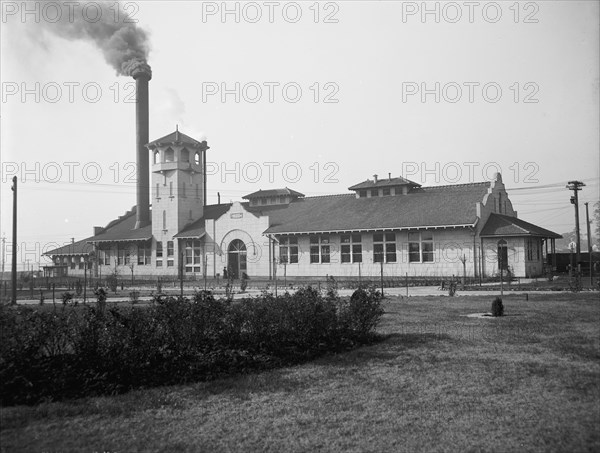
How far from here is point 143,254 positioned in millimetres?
50406

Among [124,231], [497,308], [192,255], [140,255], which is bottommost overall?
[497,308]

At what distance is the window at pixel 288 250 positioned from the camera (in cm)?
4131

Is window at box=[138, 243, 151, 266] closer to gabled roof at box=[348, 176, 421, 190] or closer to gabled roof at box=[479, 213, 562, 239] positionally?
gabled roof at box=[348, 176, 421, 190]

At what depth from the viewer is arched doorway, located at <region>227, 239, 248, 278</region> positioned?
145 ft

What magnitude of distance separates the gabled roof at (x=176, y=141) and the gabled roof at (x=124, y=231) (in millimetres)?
8297

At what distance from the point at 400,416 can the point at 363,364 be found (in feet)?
9.07

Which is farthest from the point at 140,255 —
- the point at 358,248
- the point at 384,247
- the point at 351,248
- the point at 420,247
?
the point at 420,247

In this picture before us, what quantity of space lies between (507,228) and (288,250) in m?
16.2

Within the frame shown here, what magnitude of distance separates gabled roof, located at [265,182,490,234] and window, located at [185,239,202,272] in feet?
24.0

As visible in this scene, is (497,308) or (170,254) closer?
(497,308)

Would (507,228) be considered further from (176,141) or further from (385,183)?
(176,141)

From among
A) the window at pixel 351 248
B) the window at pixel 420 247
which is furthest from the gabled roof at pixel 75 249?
the window at pixel 420 247

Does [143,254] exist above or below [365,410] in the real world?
above

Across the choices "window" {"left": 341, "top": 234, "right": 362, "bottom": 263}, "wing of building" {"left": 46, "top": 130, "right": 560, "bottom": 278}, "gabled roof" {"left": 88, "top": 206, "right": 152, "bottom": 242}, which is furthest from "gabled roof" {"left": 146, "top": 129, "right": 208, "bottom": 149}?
"window" {"left": 341, "top": 234, "right": 362, "bottom": 263}
